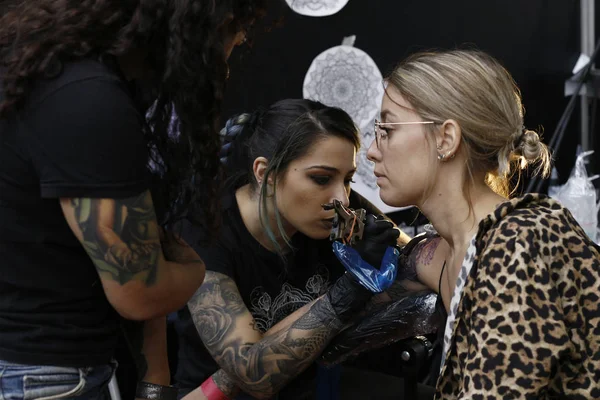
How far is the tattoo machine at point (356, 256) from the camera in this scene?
165 cm

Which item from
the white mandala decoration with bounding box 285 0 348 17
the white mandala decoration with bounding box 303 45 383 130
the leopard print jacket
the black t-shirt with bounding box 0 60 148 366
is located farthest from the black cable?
the black t-shirt with bounding box 0 60 148 366

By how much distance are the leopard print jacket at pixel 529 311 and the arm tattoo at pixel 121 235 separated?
59cm

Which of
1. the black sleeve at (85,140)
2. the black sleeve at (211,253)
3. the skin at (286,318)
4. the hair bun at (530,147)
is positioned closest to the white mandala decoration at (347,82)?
the skin at (286,318)

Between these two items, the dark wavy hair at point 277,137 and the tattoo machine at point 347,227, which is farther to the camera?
the dark wavy hair at point 277,137

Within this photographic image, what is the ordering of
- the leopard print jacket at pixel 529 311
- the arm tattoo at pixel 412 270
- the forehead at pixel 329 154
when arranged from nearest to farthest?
the leopard print jacket at pixel 529 311 < the arm tattoo at pixel 412 270 < the forehead at pixel 329 154

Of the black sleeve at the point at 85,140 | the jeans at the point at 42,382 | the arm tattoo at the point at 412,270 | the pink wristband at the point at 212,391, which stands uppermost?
the black sleeve at the point at 85,140

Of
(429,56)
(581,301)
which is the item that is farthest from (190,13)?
(581,301)

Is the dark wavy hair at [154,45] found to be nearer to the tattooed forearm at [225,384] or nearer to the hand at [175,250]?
the hand at [175,250]

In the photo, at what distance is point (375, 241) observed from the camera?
1.68m

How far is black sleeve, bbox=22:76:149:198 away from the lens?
1027 millimetres

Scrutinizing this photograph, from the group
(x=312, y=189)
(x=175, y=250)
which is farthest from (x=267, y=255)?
(x=175, y=250)

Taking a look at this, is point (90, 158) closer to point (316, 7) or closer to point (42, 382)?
point (42, 382)

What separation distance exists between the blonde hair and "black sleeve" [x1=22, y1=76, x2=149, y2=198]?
71 centimetres

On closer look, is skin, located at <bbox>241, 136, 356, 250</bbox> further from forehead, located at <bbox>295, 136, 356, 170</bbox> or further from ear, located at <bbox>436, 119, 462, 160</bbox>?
ear, located at <bbox>436, 119, 462, 160</bbox>
